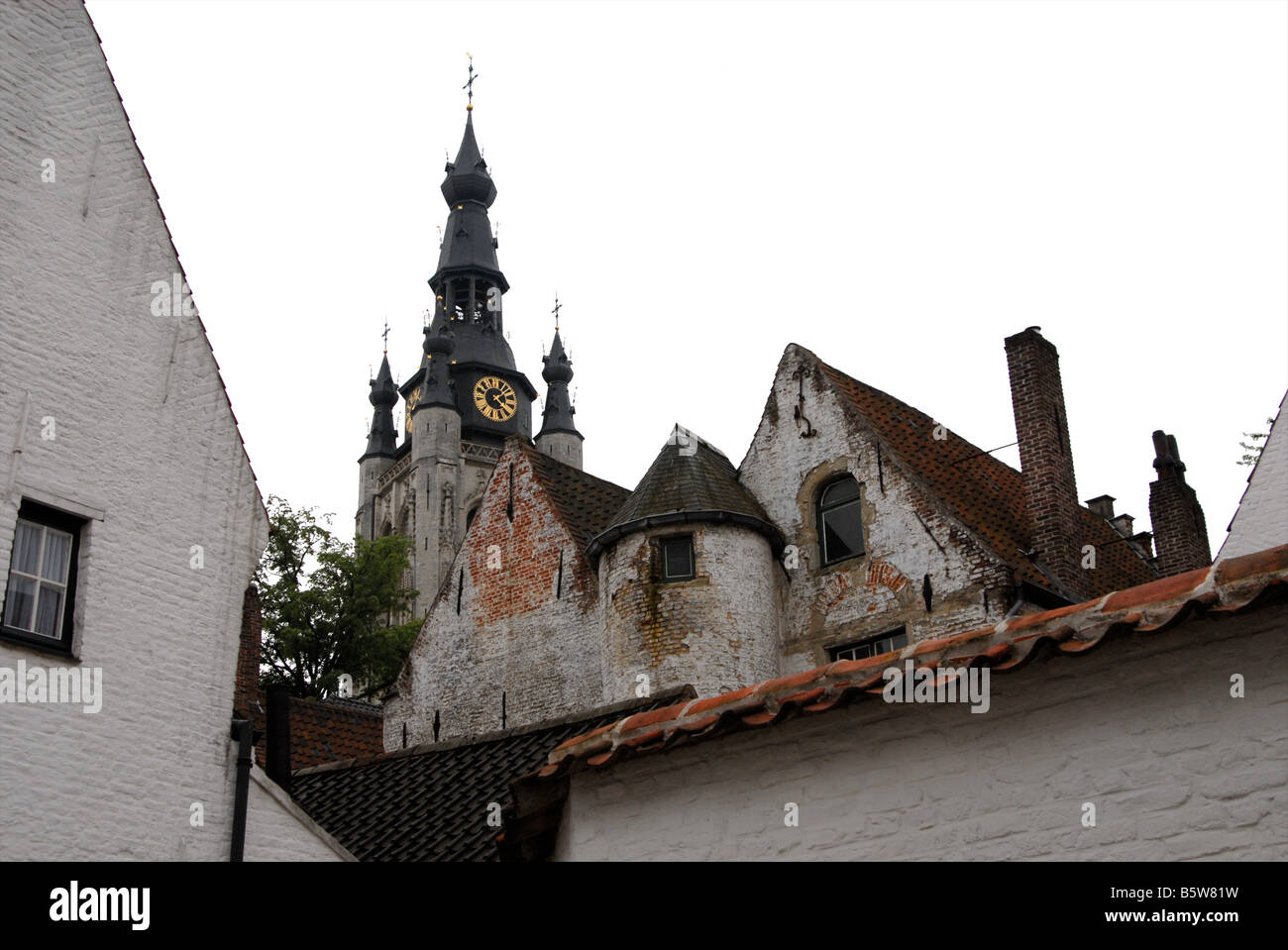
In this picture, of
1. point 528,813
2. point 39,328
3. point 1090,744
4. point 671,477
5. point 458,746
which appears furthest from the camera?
point 671,477

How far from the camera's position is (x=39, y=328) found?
11781mm

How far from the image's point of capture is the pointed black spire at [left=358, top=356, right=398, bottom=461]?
9519cm

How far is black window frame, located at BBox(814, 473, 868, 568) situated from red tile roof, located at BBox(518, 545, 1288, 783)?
12.2m

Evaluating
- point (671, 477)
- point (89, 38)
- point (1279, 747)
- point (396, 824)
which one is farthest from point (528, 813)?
point (671, 477)

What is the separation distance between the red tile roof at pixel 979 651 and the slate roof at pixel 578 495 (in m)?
14.2

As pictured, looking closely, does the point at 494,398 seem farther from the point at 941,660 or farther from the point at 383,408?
the point at 941,660

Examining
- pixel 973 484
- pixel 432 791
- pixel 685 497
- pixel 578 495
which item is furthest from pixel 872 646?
pixel 432 791

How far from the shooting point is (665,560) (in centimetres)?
1995

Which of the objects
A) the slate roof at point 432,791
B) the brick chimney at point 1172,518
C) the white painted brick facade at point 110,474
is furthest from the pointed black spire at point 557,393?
the white painted brick facade at point 110,474

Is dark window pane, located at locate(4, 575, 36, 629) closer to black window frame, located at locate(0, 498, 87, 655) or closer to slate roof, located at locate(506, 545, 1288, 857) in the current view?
black window frame, located at locate(0, 498, 87, 655)

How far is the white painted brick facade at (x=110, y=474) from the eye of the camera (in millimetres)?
11156

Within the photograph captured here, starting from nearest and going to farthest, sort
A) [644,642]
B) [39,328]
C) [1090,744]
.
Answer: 1. [1090,744]
2. [39,328]
3. [644,642]
